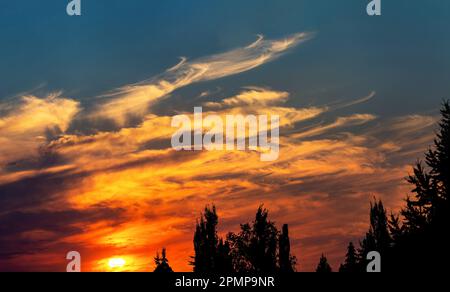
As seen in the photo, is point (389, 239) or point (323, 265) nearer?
point (389, 239)

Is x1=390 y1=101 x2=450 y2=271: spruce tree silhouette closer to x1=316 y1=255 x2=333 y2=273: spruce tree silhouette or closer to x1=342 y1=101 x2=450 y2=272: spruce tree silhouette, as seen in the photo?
x1=342 y1=101 x2=450 y2=272: spruce tree silhouette

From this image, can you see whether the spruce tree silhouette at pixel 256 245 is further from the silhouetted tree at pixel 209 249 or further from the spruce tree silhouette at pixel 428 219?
the spruce tree silhouette at pixel 428 219

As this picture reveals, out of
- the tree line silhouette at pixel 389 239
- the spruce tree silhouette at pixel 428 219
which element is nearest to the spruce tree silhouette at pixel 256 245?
the tree line silhouette at pixel 389 239

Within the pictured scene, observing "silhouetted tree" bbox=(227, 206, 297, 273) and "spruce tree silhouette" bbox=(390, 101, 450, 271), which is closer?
"spruce tree silhouette" bbox=(390, 101, 450, 271)

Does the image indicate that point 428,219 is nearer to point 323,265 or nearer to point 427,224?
point 427,224

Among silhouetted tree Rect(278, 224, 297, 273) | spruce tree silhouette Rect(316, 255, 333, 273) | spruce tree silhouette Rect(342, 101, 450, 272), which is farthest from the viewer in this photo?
spruce tree silhouette Rect(316, 255, 333, 273)

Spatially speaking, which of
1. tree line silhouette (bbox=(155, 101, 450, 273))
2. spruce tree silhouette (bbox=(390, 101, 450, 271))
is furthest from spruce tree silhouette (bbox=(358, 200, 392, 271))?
spruce tree silhouette (bbox=(390, 101, 450, 271))

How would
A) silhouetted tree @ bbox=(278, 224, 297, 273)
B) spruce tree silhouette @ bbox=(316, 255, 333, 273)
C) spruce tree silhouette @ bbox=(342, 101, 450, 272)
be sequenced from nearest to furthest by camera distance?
1. spruce tree silhouette @ bbox=(342, 101, 450, 272)
2. silhouetted tree @ bbox=(278, 224, 297, 273)
3. spruce tree silhouette @ bbox=(316, 255, 333, 273)

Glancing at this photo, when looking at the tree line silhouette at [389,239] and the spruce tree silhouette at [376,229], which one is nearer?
the tree line silhouette at [389,239]

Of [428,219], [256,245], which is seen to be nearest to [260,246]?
[256,245]
